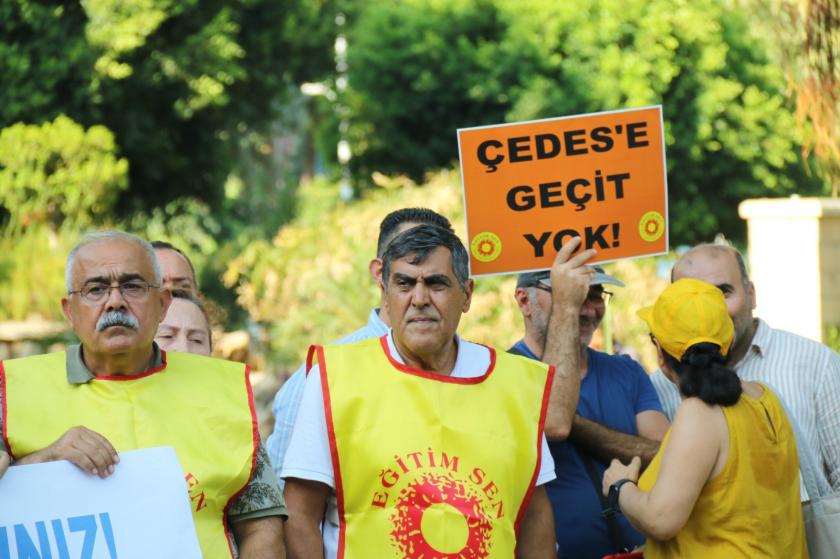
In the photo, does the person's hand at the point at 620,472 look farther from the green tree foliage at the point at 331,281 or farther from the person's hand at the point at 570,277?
the green tree foliage at the point at 331,281

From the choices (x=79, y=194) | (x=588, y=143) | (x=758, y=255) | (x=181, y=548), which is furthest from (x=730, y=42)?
(x=181, y=548)

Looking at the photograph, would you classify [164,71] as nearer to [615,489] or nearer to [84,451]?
[615,489]

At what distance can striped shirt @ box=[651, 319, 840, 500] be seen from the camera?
5.39 meters

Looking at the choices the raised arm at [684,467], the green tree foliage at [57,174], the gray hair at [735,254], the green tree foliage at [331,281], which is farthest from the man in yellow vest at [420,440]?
the green tree foliage at [57,174]

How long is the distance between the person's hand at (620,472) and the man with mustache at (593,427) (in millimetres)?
234

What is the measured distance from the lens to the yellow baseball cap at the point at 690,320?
4469 millimetres

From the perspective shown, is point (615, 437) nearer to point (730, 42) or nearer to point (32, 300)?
point (32, 300)

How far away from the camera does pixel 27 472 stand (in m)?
3.94

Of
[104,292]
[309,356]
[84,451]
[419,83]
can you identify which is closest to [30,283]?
[419,83]

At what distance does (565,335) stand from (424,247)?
74 centimetres

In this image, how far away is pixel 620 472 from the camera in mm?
4684

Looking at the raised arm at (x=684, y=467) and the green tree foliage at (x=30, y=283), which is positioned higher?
the green tree foliage at (x=30, y=283)

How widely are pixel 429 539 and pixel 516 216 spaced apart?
4.60 ft

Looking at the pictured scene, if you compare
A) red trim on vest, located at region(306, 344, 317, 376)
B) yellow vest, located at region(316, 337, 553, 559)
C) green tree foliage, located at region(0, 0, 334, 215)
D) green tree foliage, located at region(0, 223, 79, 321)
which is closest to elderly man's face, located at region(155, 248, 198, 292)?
red trim on vest, located at region(306, 344, 317, 376)
